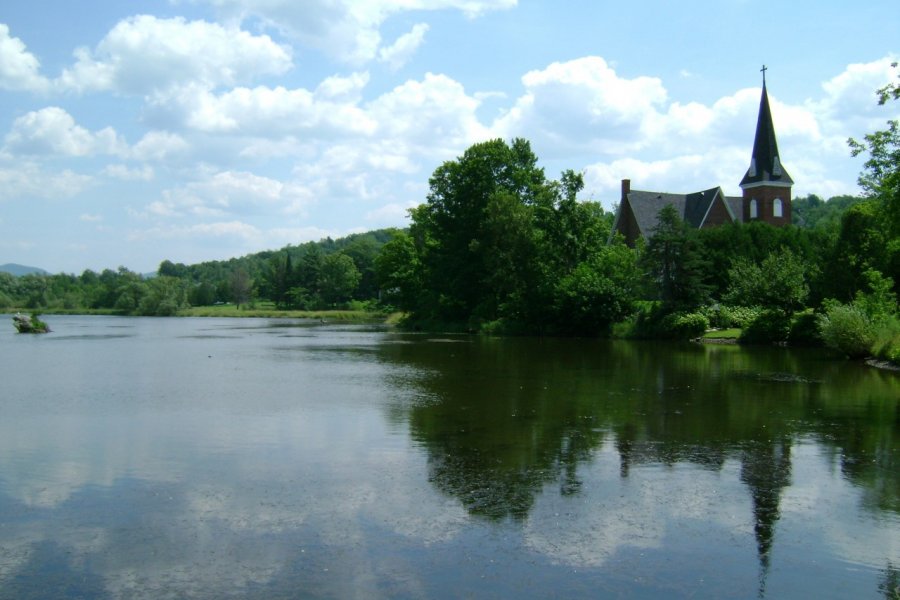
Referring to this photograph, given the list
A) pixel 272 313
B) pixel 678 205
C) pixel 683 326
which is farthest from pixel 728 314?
pixel 272 313

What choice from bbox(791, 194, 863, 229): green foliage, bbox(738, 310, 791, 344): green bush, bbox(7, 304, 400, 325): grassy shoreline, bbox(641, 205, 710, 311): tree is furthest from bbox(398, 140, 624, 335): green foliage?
bbox(791, 194, 863, 229): green foliage

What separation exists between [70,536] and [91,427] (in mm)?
7483

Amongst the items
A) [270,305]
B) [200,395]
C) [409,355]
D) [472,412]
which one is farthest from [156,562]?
[270,305]

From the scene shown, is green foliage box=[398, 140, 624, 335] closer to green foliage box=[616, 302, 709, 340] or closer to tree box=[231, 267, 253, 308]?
green foliage box=[616, 302, 709, 340]

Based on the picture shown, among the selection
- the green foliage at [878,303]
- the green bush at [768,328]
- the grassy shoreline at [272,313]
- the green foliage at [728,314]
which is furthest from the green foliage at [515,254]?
the grassy shoreline at [272,313]

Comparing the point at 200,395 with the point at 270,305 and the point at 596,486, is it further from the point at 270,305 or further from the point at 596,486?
the point at 270,305

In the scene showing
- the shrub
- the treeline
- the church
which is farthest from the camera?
the treeline

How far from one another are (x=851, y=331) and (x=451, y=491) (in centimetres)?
2444

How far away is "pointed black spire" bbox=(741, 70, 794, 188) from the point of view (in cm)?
7150

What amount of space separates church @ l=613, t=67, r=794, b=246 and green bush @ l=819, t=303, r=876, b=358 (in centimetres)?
4173

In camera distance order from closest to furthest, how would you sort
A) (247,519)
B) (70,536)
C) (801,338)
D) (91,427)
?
(70,536) → (247,519) → (91,427) → (801,338)

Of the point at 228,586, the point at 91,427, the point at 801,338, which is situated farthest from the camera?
the point at 801,338

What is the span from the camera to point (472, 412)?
53.9ft

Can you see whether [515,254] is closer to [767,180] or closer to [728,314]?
[728,314]
